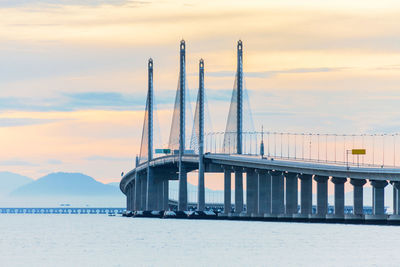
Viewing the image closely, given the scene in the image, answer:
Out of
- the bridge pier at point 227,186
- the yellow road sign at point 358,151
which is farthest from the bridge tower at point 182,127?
the yellow road sign at point 358,151

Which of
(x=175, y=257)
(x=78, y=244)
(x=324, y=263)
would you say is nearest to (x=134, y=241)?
(x=78, y=244)

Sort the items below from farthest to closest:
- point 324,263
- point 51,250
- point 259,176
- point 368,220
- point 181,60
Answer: point 181,60 < point 259,176 < point 368,220 < point 51,250 < point 324,263

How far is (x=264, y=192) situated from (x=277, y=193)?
4.68m

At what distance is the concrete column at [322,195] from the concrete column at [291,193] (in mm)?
5471

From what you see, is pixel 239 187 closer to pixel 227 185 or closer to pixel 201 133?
pixel 227 185

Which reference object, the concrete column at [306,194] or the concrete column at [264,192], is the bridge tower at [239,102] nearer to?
the concrete column at [264,192]

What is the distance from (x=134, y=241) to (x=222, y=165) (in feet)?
226

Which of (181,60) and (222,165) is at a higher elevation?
(181,60)

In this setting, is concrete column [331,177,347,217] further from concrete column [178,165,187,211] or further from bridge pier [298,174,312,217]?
concrete column [178,165,187,211]

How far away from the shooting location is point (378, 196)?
156750 millimetres

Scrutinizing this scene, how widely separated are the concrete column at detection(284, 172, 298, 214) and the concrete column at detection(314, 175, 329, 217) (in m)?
5.47

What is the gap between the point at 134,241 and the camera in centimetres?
12231

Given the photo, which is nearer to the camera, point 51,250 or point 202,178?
point 51,250

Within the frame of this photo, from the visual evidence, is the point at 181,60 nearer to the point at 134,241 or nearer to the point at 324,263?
the point at 134,241
